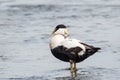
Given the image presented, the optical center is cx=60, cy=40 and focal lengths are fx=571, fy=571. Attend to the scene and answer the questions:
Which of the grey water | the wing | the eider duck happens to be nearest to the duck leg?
the eider duck

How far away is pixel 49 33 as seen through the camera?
1577 cm

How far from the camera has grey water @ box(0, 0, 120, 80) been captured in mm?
11172

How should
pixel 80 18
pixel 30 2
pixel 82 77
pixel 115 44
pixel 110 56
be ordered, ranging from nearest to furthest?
pixel 82 77, pixel 110 56, pixel 115 44, pixel 80 18, pixel 30 2

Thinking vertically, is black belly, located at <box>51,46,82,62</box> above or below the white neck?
below

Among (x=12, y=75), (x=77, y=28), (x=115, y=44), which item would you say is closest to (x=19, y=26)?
(x=77, y=28)

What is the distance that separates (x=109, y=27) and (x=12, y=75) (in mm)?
6152

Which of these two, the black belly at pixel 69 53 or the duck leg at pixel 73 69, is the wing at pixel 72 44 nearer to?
the black belly at pixel 69 53

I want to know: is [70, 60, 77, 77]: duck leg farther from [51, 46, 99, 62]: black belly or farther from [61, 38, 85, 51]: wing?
[61, 38, 85, 51]: wing

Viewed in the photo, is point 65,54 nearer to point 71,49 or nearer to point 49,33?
point 71,49

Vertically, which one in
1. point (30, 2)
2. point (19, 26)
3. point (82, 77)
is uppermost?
point (30, 2)

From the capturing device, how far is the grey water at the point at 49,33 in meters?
11.2

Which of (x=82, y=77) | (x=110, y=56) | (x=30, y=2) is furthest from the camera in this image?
(x=30, y=2)

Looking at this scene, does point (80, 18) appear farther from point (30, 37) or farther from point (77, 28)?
point (30, 37)

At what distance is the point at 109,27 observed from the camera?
54.1ft
